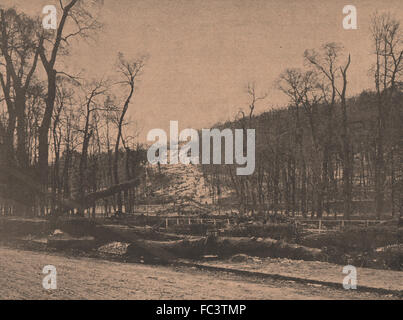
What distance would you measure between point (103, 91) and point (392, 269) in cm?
2695

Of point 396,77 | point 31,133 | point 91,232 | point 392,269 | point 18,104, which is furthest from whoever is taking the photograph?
point 31,133

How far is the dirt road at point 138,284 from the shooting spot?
353 inches

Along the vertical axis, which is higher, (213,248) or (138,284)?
(213,248)

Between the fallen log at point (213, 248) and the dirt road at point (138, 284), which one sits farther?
the fallen log at point (213, 248)

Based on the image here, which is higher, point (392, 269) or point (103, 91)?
point (103, 91)

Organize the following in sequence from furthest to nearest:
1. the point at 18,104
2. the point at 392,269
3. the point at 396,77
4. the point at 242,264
A: the point at 396,77 → the point at 18,104 → the point at 242,264 → the point at 392,269

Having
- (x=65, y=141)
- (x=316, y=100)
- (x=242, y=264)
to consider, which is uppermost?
(x=316, y=100)

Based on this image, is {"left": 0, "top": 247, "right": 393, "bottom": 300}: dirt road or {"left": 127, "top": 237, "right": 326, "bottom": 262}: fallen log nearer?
{"left": 0, "top": 247, "right": 393, "bottom": 300}: dirt road

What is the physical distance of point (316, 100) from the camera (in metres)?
34.6

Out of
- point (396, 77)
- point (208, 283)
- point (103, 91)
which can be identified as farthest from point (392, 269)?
point (103, 91)

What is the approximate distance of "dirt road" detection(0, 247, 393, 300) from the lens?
29.4ft

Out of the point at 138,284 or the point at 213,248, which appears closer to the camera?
the point at 138,284

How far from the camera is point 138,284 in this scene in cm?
1001

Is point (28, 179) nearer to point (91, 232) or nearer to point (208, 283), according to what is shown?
point (91, 232)
